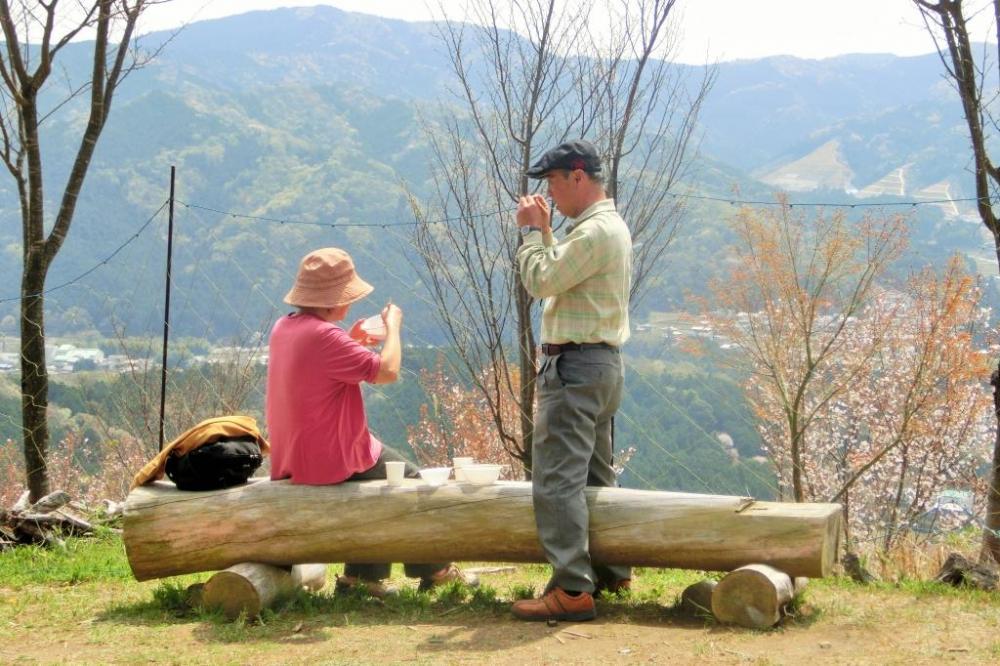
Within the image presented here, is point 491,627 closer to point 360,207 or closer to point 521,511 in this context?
point 521,511

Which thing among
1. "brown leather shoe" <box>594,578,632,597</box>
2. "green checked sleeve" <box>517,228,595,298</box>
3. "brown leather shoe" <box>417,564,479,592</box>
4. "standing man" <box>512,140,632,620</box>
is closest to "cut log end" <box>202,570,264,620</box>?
"brown leather shoe" <box>417,564,479,592</box>

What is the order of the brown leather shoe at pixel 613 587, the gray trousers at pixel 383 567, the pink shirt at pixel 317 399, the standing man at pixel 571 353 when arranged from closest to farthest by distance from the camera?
1. the standing man at pixel 571 353
2. the pink shirt at pixel 317 399
3. the brown leather shoe at pixel 613 587
4. the gray trousers at pixel 383 567

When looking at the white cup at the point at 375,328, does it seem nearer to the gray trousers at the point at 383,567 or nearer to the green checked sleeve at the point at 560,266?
the gray trousers at the point at 383,567

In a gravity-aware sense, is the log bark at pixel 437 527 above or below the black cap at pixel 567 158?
below

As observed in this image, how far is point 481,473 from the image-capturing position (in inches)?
167

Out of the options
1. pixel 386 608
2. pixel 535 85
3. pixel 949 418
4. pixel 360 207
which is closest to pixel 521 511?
pixel 386 608

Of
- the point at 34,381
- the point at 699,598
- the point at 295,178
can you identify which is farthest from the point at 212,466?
the point at 295,178

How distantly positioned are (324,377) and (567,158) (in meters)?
1.30

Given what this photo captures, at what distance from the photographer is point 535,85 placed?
7301 millimetres

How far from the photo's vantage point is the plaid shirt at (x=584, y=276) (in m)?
3.90

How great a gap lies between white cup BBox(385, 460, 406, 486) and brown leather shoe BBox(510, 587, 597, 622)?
752mm

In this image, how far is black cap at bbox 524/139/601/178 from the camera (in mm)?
4023

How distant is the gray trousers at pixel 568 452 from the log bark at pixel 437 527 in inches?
5.8

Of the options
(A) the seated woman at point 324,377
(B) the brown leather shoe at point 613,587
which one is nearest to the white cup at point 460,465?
(A) the seated woman at point 324,377
